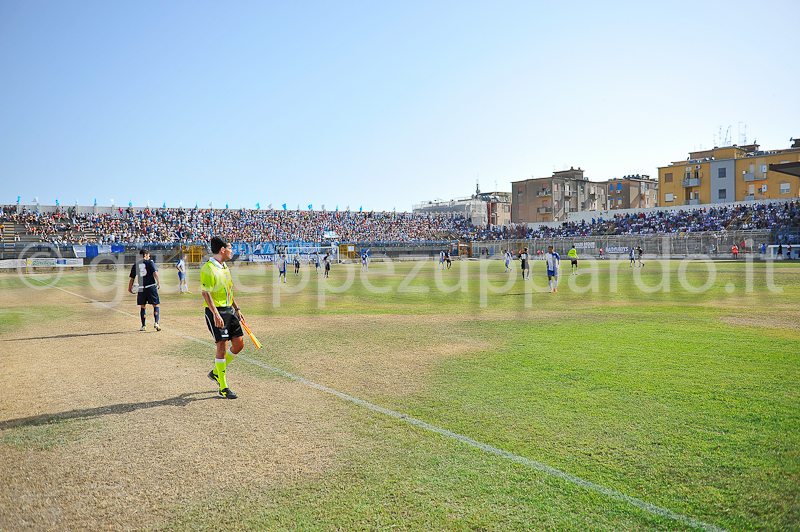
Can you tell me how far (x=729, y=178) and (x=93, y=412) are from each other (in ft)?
253

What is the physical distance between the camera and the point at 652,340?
10398 millimetres

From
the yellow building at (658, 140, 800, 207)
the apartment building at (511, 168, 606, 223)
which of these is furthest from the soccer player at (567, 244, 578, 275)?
the apartment building at (511, 168, 606, 223)

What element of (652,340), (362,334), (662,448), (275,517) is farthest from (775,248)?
(275,517)

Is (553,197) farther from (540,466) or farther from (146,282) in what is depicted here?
(540,466)

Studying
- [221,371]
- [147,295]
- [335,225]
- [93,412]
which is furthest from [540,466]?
[335,225]

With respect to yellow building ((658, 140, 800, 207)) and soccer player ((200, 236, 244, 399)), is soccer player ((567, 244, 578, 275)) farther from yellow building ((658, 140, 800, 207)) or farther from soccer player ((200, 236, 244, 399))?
yellow building ((658, 140, 800, 207))

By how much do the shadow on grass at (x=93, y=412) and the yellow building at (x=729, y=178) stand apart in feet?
230

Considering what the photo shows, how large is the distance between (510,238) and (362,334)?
202 feet

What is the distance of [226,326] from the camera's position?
279 inches

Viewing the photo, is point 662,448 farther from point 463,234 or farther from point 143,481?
point 463,234

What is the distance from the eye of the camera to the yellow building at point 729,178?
61750 mm

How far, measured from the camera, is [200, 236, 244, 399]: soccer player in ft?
22.3

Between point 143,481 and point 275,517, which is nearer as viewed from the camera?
point 275,517

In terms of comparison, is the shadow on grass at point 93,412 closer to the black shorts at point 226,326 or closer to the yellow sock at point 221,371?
the yellow sock at point 221,371
